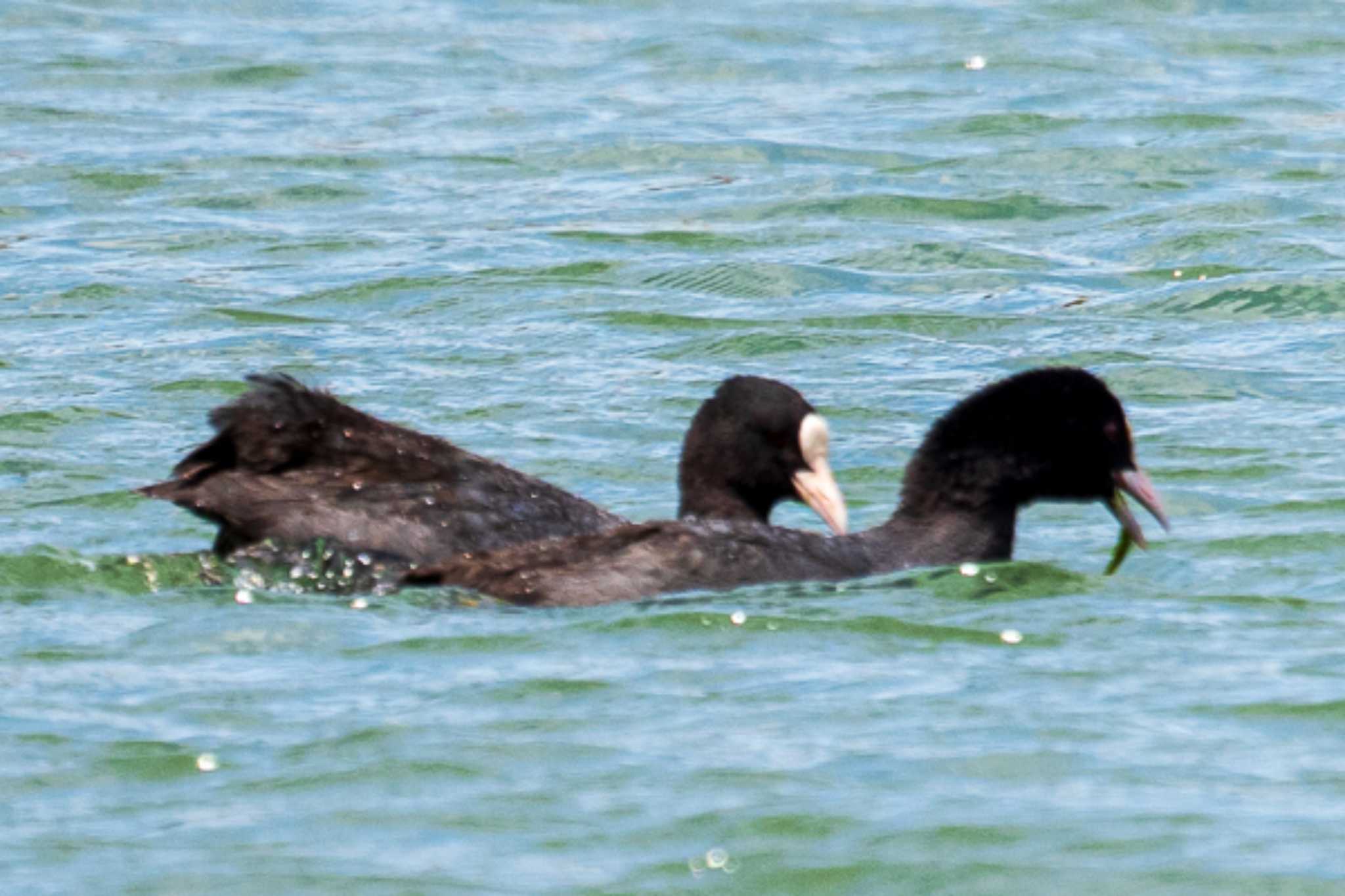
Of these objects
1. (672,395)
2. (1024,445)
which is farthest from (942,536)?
(672,395)

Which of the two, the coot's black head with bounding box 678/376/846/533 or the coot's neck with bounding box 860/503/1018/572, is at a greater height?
the coot's black head with bounding box 678/376/846/533

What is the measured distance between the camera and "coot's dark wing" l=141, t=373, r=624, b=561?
8.84 m

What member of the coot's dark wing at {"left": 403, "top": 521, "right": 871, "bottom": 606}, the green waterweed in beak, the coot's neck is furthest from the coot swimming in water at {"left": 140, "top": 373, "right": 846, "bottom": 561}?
the green waterweed in beak

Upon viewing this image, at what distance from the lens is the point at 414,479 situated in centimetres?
910

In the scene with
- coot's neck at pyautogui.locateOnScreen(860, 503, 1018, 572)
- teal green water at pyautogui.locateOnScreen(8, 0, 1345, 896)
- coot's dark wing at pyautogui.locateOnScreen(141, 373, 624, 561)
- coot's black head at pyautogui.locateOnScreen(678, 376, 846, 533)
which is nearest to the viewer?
teal green water at pyautogui.locateOnScreen(8, 0, 1345, 896)

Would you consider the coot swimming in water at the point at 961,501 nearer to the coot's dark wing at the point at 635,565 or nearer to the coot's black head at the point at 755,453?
the coot's dark wing at the point at 635,565

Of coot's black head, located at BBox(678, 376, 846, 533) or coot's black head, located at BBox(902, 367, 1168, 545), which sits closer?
coot's black head, located at BBox(902, 367, 1168, 545)

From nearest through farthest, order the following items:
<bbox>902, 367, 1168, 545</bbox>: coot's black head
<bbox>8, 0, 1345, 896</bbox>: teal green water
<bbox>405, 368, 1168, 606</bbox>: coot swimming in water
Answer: <bbox>8, 0, 1345, 896</bbox>: teal green water → <bbox>405, 368, 1168, 606</bbox>: coot swimming in water → <bbox>902, 367, 1168, 545</bbox>: coot's black head

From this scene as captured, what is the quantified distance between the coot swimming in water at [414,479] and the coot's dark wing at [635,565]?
12.8 inches

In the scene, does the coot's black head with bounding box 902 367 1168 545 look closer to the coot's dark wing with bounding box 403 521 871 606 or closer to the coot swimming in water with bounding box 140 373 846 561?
the coot swimming in water with bounding box 140 373 846 561

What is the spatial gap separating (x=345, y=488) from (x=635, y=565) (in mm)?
1121

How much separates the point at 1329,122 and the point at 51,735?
44.0 ft

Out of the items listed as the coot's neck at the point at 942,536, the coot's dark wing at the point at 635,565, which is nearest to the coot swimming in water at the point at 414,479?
the coot's neck at the point at 942,536

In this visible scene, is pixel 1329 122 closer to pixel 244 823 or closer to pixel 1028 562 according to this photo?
pixel 1028 562
